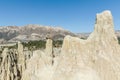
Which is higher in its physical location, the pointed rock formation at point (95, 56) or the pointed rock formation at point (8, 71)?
the pointed rock formation at point (95, 56)

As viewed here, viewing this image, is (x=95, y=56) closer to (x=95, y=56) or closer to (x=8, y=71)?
(x=95, y=56)

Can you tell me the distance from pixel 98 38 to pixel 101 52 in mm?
768

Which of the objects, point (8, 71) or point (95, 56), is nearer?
point (95, 56)

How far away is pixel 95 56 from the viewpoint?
15.6 meters

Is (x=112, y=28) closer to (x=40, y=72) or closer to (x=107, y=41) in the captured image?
(x=107, y=41)

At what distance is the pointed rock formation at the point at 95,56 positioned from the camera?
1541 cm

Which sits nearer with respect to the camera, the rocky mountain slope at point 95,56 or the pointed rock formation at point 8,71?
the rocky mountain slope at point 95,56

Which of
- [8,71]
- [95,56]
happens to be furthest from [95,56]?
[8,71]

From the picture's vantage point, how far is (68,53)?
627 inches

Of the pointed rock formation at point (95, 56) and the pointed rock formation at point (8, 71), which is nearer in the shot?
the pointed rock formation at point (95, 56)

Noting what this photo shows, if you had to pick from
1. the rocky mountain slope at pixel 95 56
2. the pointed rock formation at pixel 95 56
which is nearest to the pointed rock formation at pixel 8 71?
the rocky mountain slope at pixel 95 56

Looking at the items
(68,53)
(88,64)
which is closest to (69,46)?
(68,53)

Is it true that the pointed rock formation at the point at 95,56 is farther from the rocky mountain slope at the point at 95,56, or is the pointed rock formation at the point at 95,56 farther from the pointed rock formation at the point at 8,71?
the pointed rock formation at the point at 8,71

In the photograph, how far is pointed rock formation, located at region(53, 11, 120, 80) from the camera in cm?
1541
